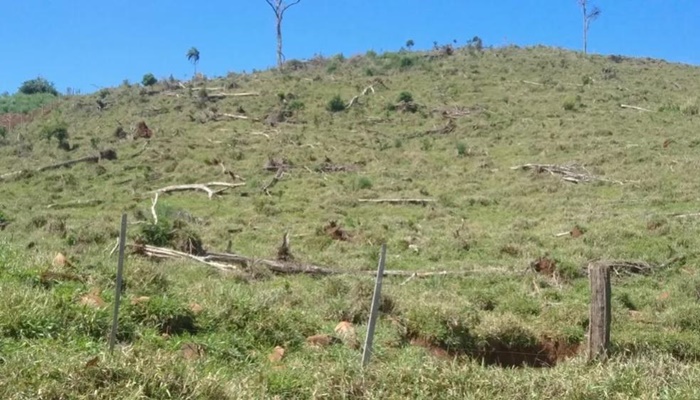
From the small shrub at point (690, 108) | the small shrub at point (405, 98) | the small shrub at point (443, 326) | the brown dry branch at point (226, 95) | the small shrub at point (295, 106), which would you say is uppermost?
the brown dry branch at point (226, 95)

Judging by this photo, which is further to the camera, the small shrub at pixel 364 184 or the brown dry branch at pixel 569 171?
the small shrub at pixel 364 184

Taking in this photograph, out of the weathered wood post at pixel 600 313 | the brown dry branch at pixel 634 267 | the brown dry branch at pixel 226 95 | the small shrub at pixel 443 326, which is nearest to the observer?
the weathered wood post at pixel 600 313

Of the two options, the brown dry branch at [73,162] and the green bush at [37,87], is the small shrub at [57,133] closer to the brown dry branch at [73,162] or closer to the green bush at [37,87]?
the brown dry branch at [73,162]

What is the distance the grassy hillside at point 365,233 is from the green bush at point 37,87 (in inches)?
557

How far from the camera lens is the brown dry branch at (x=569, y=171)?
21.0 metres

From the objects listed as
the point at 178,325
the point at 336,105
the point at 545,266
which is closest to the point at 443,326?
the point at 178,325

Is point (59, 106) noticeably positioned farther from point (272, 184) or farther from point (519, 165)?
point (519, 165)

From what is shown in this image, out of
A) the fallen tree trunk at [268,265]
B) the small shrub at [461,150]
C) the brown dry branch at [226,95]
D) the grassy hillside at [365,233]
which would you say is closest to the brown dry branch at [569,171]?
the grassy hillside at [365,233]

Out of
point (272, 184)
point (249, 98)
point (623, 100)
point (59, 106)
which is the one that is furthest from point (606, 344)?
point (59, 106)

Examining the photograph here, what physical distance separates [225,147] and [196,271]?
17963 millimetres

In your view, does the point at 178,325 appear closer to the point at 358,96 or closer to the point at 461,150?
the point at 461,150

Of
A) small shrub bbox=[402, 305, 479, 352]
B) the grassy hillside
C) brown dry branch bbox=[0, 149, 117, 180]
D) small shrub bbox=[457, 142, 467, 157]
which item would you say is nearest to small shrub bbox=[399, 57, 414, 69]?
the grassy hillside

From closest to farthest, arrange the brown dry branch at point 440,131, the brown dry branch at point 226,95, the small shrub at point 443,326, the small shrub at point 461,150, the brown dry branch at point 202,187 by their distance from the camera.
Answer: the small shrub at point 443,326 < the brown dry branch at point 202,187 < the small shrub at point 461,150 < the brown dry branch at point 440,131 < the brown dry branch at point 226,95

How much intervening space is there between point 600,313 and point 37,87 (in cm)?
5348
